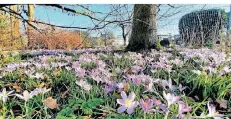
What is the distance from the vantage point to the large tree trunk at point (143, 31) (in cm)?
431

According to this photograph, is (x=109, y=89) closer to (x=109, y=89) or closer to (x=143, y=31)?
(x=109, y=89)

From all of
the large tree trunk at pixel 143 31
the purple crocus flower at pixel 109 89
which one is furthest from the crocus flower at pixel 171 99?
the large tree trunk at pixel 143 31

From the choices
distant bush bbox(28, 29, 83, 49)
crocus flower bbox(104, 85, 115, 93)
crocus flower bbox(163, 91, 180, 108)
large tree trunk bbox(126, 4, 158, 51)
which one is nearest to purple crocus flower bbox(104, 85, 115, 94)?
crocus flower bbox(104, 85, 115, 93)

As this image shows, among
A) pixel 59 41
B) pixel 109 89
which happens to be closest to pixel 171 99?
pixel 109 89

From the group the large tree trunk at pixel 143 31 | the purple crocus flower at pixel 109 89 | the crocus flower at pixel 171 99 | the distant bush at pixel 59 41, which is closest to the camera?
the crocus flower at pixel 171 99

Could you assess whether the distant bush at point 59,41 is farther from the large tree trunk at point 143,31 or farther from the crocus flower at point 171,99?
the crocus flower at point 171,99

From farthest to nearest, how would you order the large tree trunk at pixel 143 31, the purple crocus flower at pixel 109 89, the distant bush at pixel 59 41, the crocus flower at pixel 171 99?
the distant bush at pixel 59 41 < the large tree trunk at pixel 143 31 < the purple crocus flower at pixel 109 89 < the crocus flower at pixel 171 99

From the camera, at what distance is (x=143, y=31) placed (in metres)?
4.42

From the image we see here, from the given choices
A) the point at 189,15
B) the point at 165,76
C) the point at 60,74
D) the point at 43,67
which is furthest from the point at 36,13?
the point at 189,15

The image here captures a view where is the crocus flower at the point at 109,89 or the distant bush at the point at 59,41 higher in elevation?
the distant bush at the point at 59,41

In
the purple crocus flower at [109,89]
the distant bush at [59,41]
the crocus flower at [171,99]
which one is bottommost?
the purple crocus flower at [109,89]

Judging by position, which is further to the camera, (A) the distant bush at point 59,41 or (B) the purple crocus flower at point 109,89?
(A) the distant bush at point 59,41

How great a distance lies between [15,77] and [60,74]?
0.24 meters

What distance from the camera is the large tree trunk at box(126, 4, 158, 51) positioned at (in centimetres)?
431
